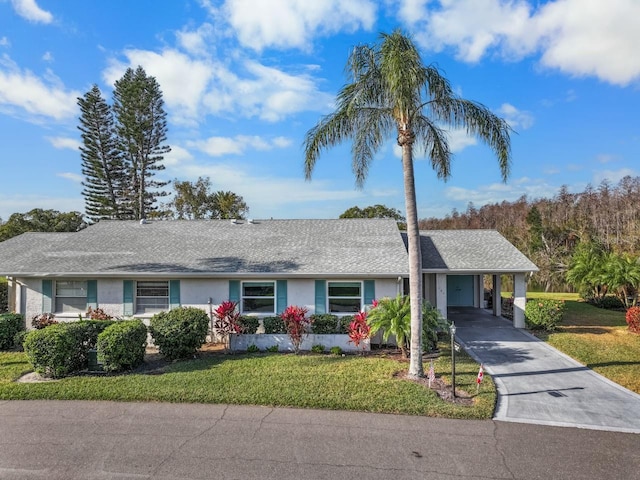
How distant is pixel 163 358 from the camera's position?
39.2 ft

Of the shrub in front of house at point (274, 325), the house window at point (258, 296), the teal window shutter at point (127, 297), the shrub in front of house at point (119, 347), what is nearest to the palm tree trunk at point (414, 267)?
the shrub in front of house at point (274, 325)

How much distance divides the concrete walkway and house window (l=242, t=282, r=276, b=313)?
6770 millimetres

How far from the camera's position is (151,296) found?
14555mm

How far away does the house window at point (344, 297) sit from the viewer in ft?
46.7

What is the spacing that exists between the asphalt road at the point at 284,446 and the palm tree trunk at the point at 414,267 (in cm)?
230

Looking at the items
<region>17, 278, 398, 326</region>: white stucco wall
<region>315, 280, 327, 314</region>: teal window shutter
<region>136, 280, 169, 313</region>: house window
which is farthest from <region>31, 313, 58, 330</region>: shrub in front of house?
<region>315, 280, 327, 314</region>: teal window shutter

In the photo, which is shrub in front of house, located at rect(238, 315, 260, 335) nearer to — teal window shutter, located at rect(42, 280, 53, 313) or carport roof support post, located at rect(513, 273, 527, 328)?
teal window shutter, located at rect(42, 280, 53, 313)

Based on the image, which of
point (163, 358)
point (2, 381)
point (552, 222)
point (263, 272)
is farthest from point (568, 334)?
point (552, 222)

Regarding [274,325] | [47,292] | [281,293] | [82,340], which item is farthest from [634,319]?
[47,292]

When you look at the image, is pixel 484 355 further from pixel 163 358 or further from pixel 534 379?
pixel 163 358

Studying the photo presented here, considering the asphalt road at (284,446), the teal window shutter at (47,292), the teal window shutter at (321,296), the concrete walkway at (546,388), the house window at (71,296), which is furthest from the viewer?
the house window at (71,296)

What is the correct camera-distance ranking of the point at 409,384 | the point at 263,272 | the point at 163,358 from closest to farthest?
the point at 409,384 → the point at 163,358 → the point at 263,272

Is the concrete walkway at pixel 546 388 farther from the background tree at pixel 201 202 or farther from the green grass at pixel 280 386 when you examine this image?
the background tree at pixel 201 202

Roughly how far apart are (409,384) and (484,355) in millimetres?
4133
